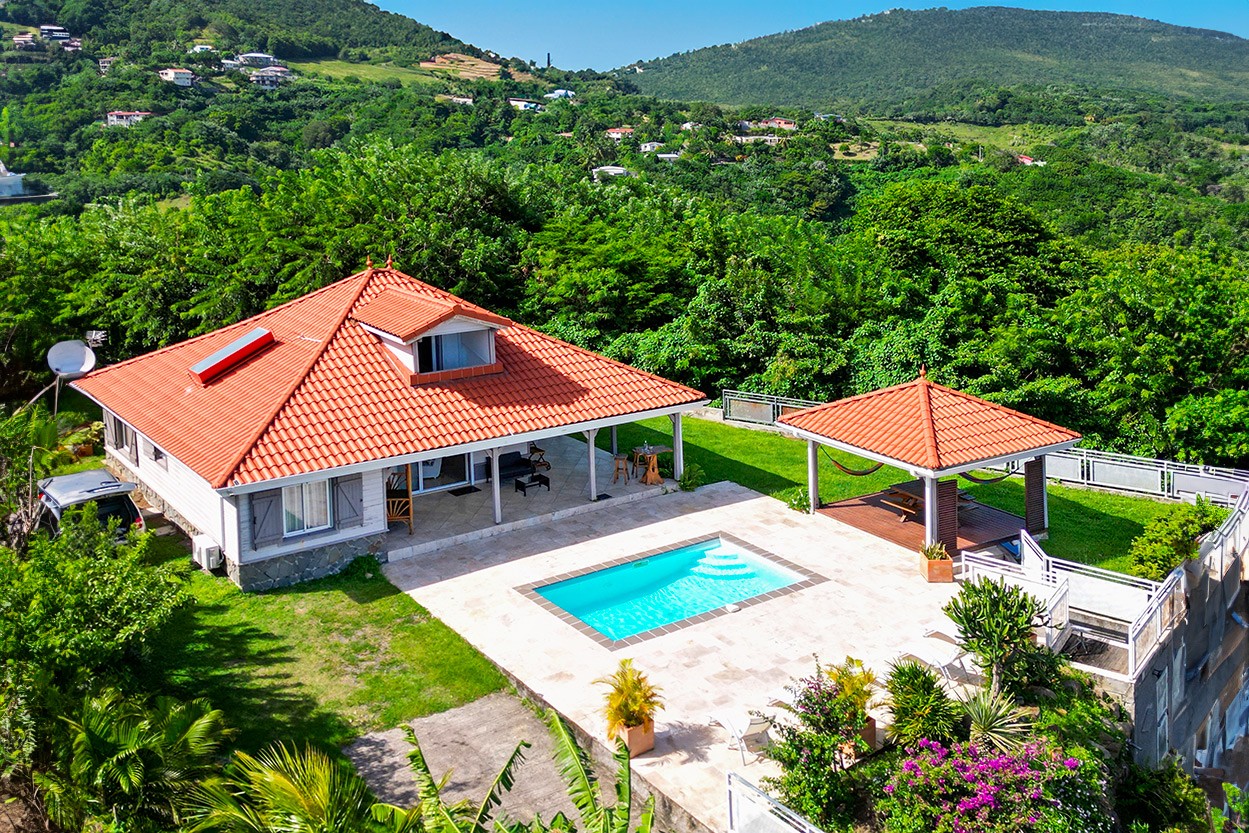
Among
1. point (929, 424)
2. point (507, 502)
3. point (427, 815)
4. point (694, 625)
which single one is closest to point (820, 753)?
point (427, 815)

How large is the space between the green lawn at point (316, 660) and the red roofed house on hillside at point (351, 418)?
3.37 feet

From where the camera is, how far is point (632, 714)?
43.8ft

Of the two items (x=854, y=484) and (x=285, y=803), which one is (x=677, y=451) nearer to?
(x=854, y=484)

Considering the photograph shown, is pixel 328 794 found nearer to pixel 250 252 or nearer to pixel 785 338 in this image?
pixel 785 338

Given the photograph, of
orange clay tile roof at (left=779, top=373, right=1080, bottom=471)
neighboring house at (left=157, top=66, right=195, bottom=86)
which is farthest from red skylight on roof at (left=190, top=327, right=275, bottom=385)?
neighboring house at (left=157, top=66, right=195, bottom=86)

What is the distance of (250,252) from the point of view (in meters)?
34.2

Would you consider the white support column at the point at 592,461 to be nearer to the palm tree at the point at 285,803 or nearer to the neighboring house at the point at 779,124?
the palm tree at the point at 285,803

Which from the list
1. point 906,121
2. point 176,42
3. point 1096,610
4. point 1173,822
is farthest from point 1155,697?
point 906,121

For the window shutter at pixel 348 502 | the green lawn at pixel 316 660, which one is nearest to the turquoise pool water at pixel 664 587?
the green lawn at pixel 316 660

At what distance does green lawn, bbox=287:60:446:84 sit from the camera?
158 meters

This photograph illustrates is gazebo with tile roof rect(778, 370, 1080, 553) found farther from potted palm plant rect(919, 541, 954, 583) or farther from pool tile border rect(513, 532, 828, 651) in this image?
pool tile border rect(513, 532, 828, 651)

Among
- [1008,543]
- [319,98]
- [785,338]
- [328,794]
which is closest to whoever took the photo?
[328,794]

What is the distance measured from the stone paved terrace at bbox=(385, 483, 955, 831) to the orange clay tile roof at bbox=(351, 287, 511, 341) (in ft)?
15.8

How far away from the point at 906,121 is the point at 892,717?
622 feet
